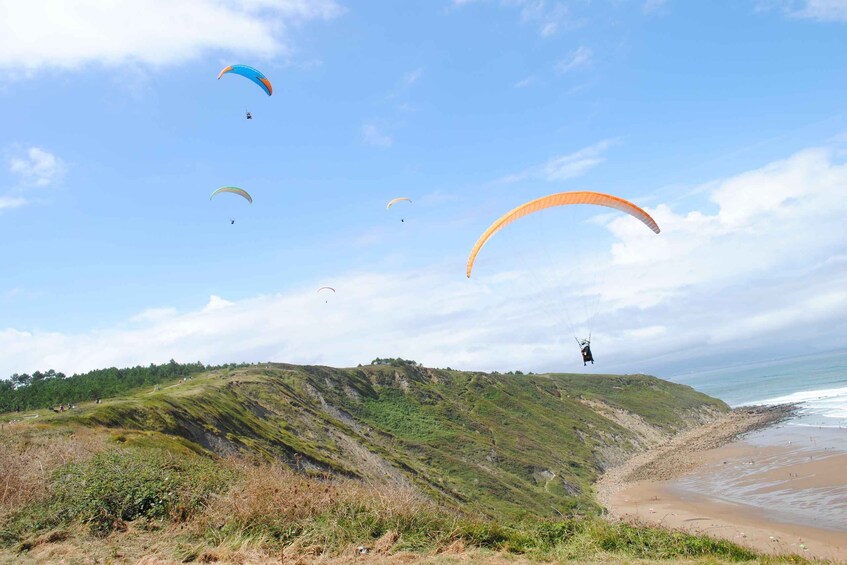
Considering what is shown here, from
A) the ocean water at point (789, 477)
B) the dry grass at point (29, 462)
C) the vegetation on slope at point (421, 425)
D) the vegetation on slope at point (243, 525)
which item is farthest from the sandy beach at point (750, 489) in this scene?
the dry grass at point (29, 462)

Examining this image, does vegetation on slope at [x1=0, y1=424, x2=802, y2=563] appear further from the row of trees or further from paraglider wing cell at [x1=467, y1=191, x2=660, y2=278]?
the row of trees

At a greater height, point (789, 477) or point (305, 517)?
point (305, 517)

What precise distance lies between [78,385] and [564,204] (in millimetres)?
70974

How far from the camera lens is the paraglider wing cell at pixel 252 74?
27.9 meters

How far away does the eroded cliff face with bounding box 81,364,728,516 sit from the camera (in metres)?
37.3

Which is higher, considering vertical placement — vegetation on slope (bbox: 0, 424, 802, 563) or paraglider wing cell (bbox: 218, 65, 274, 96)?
paraglider wing cell (bbox: 218, 65, 274, 96)

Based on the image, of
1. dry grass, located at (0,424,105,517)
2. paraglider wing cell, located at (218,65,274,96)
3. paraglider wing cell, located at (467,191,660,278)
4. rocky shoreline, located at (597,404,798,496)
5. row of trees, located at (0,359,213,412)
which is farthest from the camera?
rocky shoreline, located at (597,404,798,496)

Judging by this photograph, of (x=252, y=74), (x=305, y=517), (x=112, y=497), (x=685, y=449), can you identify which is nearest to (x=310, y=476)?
(x=112, y=497)

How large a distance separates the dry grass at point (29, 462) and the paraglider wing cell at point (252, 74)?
63.5 feet

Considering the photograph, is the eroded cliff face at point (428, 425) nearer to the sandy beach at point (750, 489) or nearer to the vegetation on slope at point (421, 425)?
the vegetation on slope at point (421, 425)

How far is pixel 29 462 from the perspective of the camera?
43.1ft

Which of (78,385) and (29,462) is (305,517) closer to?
(29,462)

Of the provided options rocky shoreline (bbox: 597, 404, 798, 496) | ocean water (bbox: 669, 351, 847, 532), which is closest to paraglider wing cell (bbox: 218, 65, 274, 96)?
ocean water (bbox: 669, 351, 847, 532)

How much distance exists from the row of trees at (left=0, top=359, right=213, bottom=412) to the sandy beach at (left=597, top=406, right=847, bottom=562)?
60.1 meters
